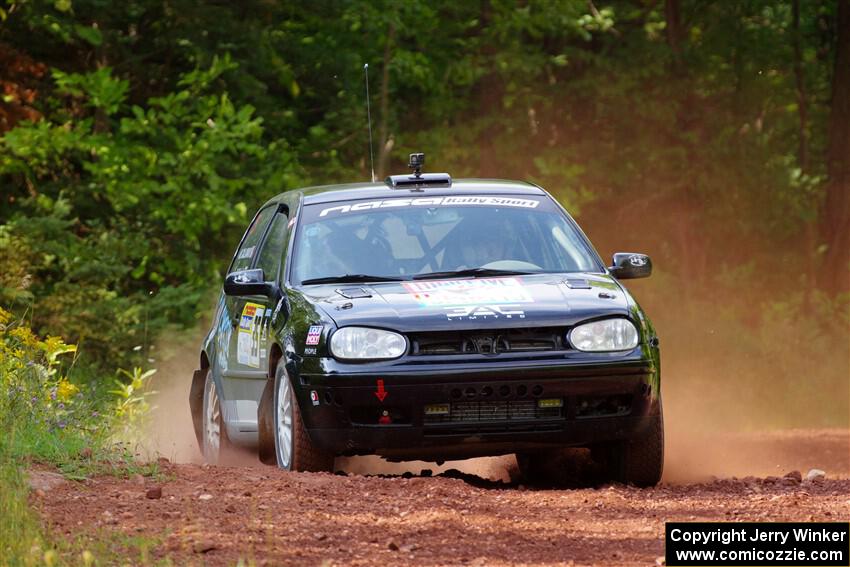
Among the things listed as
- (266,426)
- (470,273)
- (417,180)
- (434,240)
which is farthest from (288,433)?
(417,180)

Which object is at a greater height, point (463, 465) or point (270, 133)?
point (270, 133)

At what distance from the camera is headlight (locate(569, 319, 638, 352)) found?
817 centimetres

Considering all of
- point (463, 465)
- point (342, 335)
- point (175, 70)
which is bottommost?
point (463, 465)

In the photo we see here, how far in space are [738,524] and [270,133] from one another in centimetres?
1719

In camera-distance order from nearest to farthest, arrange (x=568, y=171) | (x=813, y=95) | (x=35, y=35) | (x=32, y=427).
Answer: (x=32, y=427) < (x=35, y=35) < (x=568, y=171) < (x=813, y=95)

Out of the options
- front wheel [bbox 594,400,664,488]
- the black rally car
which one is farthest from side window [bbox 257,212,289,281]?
front wheel [bbox 594,400,664,488]

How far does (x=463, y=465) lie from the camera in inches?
415

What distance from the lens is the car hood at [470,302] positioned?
808cm

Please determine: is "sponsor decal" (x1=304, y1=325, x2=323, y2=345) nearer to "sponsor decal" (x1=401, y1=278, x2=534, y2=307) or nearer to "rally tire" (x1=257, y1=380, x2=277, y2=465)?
"sponsor decal" (x1=401, y1=278, x2=534, y2=307)

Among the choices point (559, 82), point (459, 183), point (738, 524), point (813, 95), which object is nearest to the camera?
point (738, 524)

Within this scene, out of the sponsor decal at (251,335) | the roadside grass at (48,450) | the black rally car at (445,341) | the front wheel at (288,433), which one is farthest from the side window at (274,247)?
the roadside grass at (48,450)

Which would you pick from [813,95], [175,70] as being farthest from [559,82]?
[175,70]

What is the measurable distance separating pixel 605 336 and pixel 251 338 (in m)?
2.40

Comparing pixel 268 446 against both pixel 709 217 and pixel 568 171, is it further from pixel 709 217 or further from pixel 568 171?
pixel 709 217
